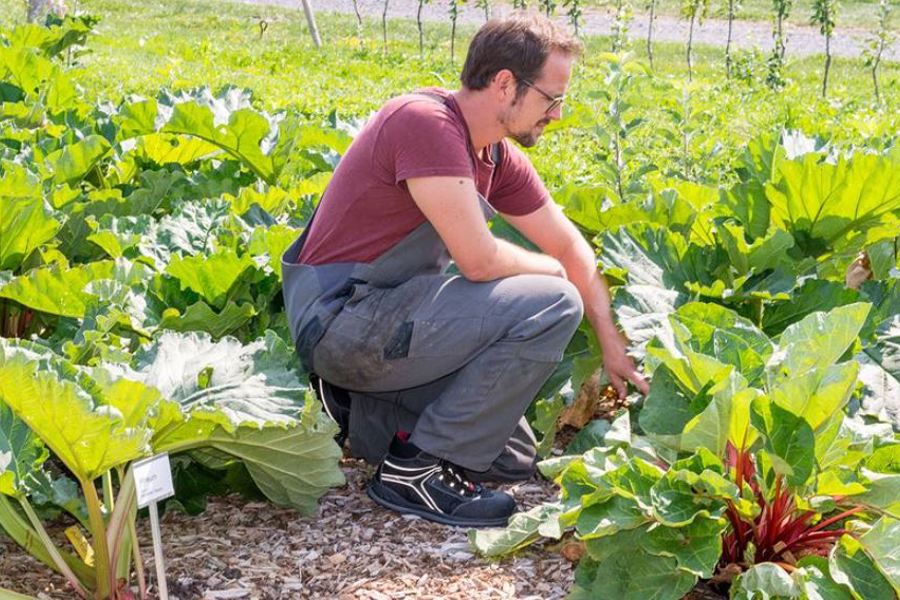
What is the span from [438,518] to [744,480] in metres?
0.95

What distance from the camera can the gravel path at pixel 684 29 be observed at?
29828 millimetres

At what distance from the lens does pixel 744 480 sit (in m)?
→ 2.92

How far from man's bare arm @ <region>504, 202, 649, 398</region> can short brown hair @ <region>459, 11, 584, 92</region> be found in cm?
51

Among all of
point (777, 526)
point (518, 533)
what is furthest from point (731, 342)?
point (518, 533)

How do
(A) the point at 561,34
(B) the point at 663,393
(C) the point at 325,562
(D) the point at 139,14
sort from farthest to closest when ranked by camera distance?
(D) the point at 139,14, (A) the point at 561,34, (C) the point at 325,562, (B) the point at 663,393

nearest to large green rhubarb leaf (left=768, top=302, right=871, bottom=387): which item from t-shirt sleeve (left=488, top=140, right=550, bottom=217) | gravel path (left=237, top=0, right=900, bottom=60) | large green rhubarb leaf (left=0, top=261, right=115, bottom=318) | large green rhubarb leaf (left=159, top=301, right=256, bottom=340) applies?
t-shirt sleeve (left=488, top=140, right=550, bottom=217)

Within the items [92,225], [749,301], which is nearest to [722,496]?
[749,301]

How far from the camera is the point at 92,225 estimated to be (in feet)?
14.4

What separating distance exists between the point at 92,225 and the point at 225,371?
1542 mm

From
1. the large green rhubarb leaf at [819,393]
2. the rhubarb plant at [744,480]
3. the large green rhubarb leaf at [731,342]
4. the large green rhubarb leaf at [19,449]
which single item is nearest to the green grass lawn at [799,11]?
the large green rhubarb leaf at [731,342]

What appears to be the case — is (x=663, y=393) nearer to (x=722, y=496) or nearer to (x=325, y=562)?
(x=722, y=496)

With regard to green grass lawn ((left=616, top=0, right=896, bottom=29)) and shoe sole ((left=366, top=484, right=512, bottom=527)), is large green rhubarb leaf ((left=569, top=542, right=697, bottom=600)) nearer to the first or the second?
shoe sole ((left=366, top=484, right=512, bottom=527))

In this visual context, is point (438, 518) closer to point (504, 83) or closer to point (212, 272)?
point (212, 272)

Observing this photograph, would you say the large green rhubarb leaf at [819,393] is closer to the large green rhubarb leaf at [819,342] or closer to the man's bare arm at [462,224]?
the large green rhubarb leaf at [819,342]
